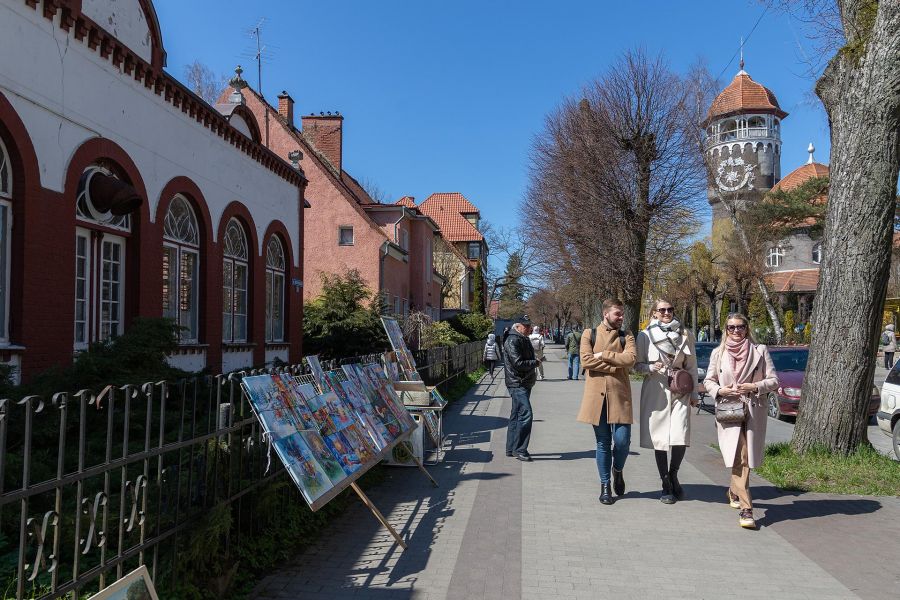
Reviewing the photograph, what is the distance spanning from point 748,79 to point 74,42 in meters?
63.5

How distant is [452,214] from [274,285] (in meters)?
51.0

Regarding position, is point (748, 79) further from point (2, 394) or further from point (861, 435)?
point (2, 394)

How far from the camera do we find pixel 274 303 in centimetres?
1588

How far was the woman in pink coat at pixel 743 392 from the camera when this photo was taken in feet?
21.1

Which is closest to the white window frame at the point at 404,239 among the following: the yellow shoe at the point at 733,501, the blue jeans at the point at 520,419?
the blue jeans at the point at 520,419

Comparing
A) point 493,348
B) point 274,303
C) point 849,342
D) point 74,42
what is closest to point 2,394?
point 74,42

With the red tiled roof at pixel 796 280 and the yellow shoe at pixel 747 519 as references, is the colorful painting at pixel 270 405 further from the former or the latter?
the red tiled roof at pixel 796 280

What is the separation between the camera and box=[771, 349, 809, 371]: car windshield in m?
16.6

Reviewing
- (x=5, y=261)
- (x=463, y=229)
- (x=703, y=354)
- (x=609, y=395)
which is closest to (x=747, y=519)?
(x=609, y=395)

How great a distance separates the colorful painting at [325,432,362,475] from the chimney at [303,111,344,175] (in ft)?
83.5

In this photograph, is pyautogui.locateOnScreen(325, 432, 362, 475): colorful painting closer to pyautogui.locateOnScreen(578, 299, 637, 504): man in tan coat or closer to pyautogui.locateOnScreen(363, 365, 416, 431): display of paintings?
pyautogui.locateOnScreen(363, 365, 416, 431): display of paintings

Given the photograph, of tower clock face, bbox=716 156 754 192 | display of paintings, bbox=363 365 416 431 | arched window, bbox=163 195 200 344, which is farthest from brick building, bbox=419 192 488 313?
display of paintings, bbox=363 365 416 431

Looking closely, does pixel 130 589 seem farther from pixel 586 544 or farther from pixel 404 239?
pixel 404 239

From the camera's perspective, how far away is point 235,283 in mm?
13773
